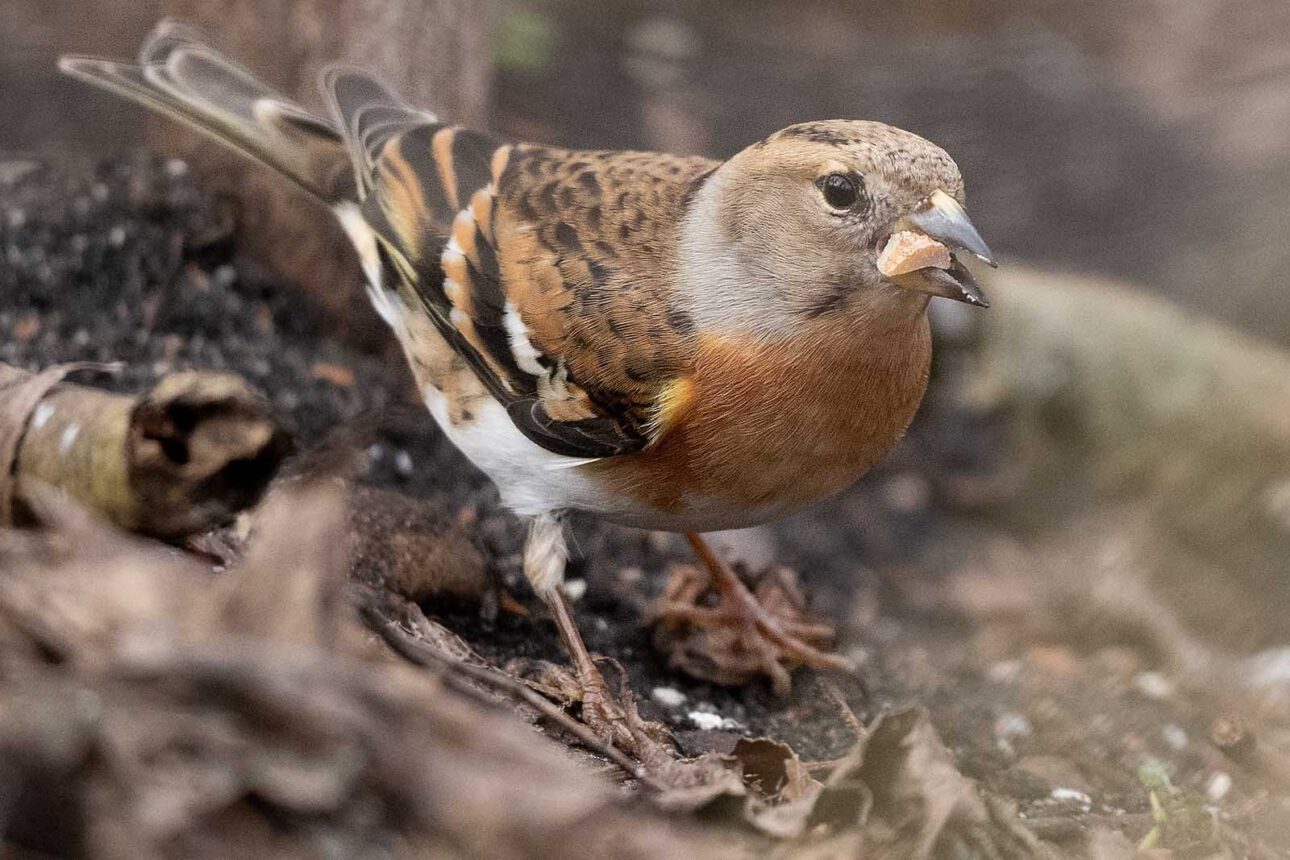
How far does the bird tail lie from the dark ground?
1.79 ft

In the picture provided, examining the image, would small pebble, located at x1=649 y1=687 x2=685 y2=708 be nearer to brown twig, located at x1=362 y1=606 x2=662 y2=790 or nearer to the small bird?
the small bird

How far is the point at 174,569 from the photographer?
2.11m

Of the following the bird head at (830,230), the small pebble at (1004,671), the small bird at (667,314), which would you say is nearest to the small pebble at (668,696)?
the small bird at (667,314)

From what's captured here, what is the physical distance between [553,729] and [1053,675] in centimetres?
240

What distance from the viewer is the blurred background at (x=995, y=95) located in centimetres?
682

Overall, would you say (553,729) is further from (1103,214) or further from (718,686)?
(1103,214)

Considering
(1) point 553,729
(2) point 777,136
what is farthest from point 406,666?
(2) point 777,136

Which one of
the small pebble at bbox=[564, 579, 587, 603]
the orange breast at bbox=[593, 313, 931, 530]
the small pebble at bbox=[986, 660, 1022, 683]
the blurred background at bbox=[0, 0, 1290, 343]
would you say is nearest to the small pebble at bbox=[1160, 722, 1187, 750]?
the small pebble at bbox=[986, 660, 1022, 683]

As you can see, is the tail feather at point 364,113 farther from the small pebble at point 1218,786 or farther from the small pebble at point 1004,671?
the small pebble at point 1218,786

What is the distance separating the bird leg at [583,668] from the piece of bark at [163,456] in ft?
3.91

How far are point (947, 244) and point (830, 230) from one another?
32 centimetres

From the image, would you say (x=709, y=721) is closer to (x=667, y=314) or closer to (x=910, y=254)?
(x=667, y=314)

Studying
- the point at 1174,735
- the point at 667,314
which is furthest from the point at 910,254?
the point at 1174,735

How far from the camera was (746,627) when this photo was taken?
4.14m
